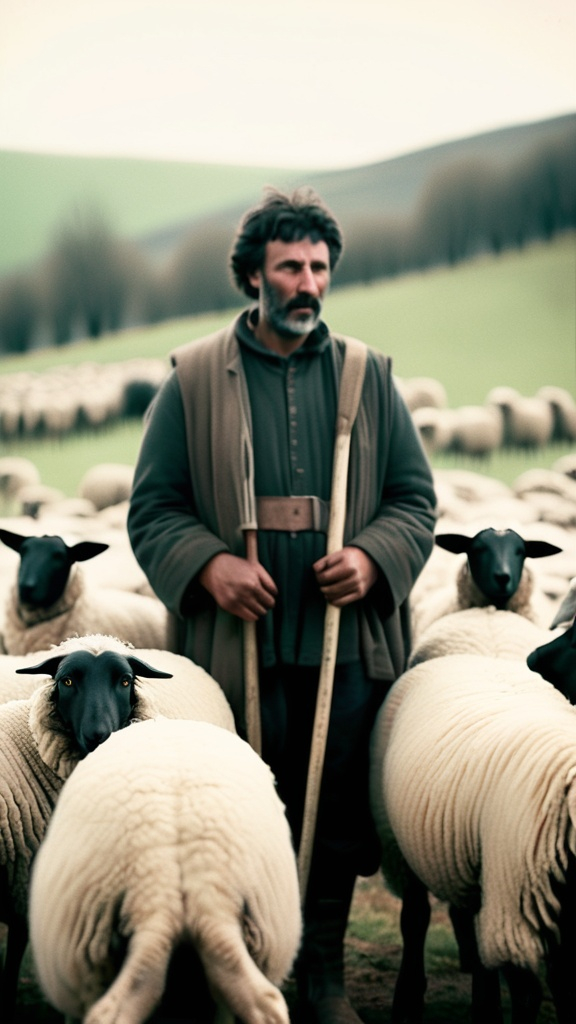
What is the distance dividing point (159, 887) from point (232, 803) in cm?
23

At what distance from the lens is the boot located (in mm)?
3400

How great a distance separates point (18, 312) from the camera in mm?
9617

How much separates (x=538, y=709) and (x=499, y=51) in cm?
759

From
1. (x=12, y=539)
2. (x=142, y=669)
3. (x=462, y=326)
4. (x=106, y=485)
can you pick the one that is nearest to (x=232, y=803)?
(x=142, y=669)

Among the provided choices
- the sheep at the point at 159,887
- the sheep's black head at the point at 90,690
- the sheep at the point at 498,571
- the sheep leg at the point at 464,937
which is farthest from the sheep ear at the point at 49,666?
the sheep leg at the point at 464,937

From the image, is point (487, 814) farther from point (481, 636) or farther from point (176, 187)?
point (176, 187)

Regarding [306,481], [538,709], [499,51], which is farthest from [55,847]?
[499,51]

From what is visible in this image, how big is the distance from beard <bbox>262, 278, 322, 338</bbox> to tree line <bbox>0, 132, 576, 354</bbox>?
6274 millimetres

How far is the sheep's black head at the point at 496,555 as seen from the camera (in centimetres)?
408

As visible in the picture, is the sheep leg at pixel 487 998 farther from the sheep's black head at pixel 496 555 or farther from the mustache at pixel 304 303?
the mustache at pixel 304 303

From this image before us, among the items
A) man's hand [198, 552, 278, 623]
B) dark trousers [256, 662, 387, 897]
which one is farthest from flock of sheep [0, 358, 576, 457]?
man's hand [198, 552, 278, 623]

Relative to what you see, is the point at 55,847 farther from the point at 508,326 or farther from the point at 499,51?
the point at 499,51

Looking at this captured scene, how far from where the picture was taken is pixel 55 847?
227cm

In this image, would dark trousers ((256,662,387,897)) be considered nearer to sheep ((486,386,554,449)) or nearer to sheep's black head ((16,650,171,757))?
sheep's black head ((16,650,171,757))
